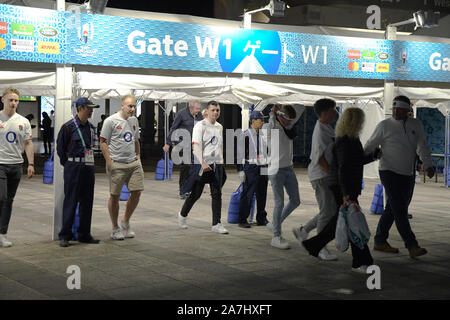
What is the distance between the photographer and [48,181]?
16.9 meters

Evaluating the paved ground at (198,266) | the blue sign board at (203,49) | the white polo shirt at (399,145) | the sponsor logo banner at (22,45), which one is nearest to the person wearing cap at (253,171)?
the paved ground at (198,266)

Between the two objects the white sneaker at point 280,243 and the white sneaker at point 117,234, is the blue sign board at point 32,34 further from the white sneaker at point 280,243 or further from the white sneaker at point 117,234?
the white sneaker at point 280,243

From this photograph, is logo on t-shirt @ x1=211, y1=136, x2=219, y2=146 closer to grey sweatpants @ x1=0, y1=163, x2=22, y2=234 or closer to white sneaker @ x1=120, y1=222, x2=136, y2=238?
white sneaker @ x1=120, y1=222, x2=136, y2=238

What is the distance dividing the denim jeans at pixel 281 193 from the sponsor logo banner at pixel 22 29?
340 cm

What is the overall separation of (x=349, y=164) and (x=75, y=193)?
11.1 ft

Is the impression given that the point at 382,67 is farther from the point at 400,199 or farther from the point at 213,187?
the point at 400,199

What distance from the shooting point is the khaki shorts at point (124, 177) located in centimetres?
873

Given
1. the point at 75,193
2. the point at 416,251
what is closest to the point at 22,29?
the point at 75,193

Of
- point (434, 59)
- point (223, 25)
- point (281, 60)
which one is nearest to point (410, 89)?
point (434, 59)

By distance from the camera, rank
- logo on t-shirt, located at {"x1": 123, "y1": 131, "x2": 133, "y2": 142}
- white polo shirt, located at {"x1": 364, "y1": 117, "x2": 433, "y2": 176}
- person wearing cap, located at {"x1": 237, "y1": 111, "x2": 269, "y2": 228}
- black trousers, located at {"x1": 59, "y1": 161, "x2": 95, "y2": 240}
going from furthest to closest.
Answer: person wearing cap, located at {"x1": 237, "y1": 111, "x2": 269, "y2": 228}
logo on t-shirt, located at {"x1": 123, "y1": 131, "x2": 133, "y2": 142}
black trousers, located at {"x1": 59, "y1": 161, "x2": 95, "y2": 240}
white polo shirt, located at {"x1": 364, "y1": 117, "x2": 433, "y2": 176}

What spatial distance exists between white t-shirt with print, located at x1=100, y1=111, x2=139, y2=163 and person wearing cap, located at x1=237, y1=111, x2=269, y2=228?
76.1 inches

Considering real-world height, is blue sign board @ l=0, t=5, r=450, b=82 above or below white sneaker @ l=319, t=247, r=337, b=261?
above

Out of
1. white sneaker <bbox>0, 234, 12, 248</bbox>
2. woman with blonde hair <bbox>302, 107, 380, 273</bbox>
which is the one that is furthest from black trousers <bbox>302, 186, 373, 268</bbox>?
white sneaker <bbox>0, 234, 12, 248</bbox>

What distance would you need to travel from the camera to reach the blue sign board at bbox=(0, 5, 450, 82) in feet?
28.2
